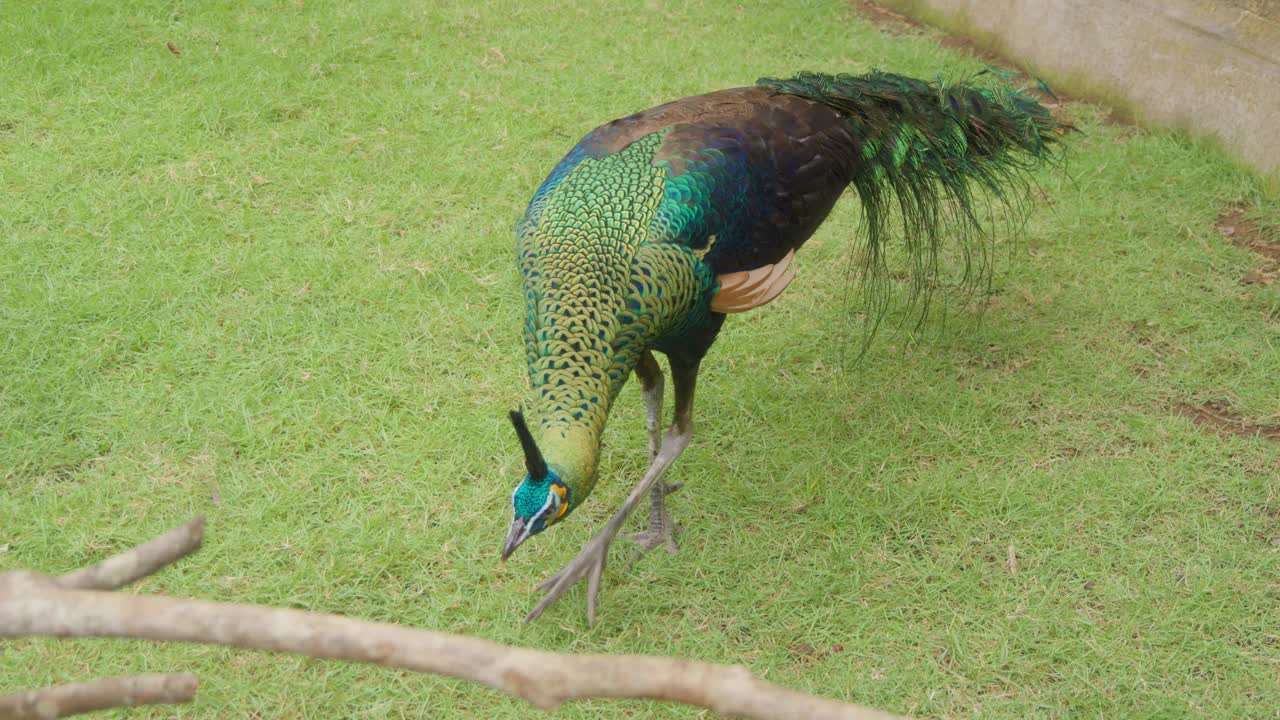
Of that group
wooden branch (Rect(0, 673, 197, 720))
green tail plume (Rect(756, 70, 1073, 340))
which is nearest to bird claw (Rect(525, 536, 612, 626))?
green tail plume (Rect(756, 70, 1073, 340))

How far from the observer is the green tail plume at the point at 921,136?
3730mm

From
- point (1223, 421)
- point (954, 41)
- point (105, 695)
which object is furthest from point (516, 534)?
point (954, 41)

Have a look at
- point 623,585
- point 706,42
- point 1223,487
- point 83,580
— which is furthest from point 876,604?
point 706,42

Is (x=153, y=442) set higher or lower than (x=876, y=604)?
lower

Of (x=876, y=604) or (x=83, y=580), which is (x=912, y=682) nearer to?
(x=876, y=604)

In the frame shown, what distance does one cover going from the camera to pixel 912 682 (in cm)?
306

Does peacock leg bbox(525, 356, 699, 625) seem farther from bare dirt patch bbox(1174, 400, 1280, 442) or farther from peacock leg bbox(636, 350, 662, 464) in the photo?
bare dirt patch bbox(1174, 400, 1280, 442)

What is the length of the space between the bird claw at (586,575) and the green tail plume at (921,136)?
167 cm

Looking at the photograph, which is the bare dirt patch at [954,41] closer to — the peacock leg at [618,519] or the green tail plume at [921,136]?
the green tail plume at [921,136]

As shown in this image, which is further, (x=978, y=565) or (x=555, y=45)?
(x=555, y=45)

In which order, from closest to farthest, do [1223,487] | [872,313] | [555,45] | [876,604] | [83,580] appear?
[83,580] → [876,604] → [1223,487] → [872,313] → [555,45]

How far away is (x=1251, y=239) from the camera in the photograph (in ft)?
16.5

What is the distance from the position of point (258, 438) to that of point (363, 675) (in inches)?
46.6

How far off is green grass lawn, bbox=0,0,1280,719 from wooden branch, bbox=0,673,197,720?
1.86m
